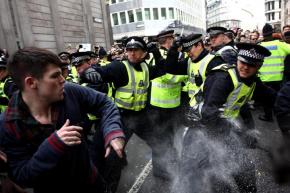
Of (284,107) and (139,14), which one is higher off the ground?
(139,14)

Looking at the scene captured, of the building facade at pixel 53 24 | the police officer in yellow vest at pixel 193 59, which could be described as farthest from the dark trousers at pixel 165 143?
the building facade at pixel 53 24

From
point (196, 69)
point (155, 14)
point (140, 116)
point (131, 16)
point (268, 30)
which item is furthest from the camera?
point (155, 14)

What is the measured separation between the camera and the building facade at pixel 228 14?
354 ft

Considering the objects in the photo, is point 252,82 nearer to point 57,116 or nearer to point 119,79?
point 119,79

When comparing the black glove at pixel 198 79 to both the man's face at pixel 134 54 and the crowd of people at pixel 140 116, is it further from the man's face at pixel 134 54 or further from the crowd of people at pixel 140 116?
the man's face at pixel 134 54

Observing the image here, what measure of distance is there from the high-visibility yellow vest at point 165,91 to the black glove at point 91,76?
1.28 meters

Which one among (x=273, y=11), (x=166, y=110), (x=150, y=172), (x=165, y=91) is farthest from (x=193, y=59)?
(x=273, y=11)

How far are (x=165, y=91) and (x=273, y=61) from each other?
3.15 meters

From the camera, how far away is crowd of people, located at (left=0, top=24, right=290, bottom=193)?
5.46ft

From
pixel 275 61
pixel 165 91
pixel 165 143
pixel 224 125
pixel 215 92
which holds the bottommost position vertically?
pixel 165 143

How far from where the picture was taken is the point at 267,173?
3684 millimetres

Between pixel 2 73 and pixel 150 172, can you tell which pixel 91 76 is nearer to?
pixel 150 172

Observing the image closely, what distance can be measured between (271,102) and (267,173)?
1132mm

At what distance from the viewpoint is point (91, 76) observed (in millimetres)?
3129
